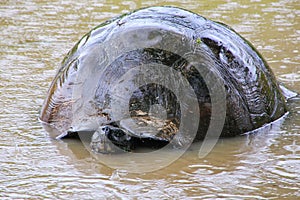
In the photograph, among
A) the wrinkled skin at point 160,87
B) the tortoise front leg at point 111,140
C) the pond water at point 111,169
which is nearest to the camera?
the pond water at point 111,169

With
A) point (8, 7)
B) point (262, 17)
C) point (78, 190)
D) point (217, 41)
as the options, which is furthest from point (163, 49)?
point (8, 7)

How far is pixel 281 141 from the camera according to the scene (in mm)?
3598

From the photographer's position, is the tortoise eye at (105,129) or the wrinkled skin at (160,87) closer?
the tortoise eye at (105,129)

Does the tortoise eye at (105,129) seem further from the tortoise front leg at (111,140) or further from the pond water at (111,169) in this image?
the pond water at (111,169)

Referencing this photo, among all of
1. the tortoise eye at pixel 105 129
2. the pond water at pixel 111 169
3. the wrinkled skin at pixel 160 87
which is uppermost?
the wrinkled skin at pixel 160 87

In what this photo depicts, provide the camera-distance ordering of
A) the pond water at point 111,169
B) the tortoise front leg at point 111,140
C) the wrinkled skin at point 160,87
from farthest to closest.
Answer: the wrinkled skin at point 160,87
the tortoise front leg at point 111,140
the pond water at point 111,169

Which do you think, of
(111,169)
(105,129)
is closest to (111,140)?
(105,129)

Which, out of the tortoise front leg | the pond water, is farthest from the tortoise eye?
the pond water

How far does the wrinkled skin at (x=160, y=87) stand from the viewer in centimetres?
354

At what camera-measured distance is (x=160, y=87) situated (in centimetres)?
357

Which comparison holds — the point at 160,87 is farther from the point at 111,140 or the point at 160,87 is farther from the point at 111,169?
the point at 111,169

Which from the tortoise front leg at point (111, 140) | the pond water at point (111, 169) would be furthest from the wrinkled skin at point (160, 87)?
the pond water at point (111, 169)

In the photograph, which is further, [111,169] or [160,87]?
[160,87]

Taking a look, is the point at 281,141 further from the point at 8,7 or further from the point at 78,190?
the point at 8,7
